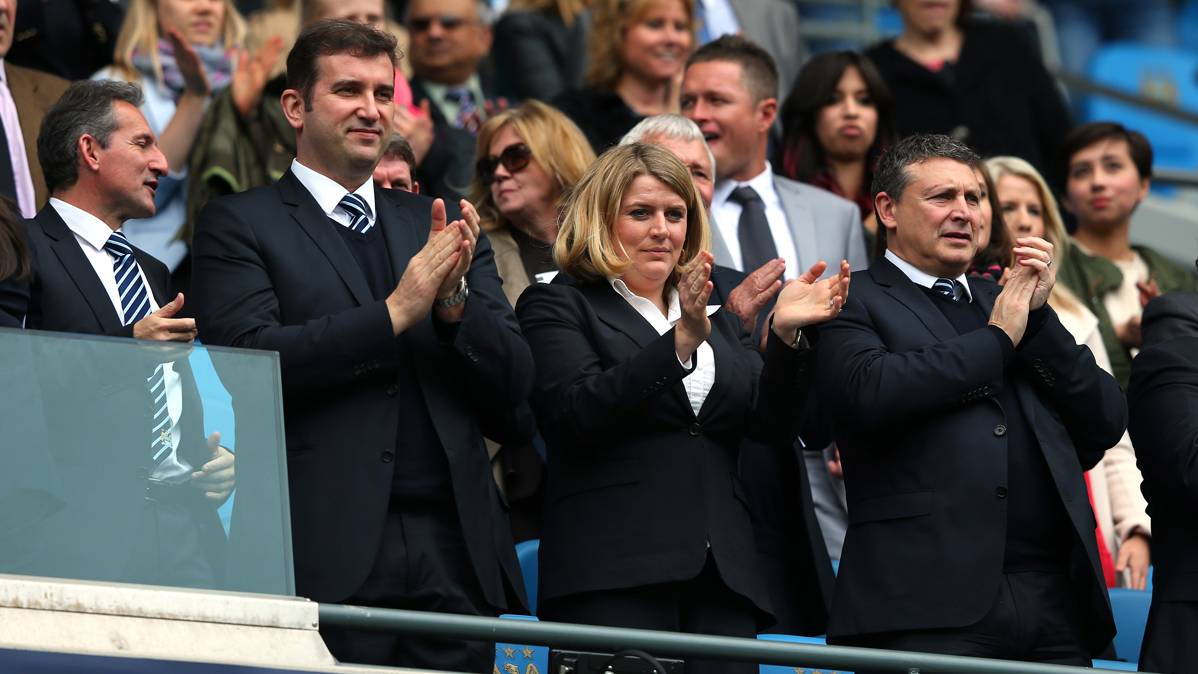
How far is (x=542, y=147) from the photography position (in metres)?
6.70

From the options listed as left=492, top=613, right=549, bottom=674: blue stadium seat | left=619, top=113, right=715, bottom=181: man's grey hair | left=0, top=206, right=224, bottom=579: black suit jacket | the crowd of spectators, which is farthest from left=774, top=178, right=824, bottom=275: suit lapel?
left=0, top=206, right=224, bottom=579: black suit jacket

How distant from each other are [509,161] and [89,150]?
5.19 ft

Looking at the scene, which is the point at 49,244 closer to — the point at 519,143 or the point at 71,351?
the point at 71,351

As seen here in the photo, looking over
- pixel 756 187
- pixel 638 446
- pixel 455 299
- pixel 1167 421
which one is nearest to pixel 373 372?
pixel 455 299

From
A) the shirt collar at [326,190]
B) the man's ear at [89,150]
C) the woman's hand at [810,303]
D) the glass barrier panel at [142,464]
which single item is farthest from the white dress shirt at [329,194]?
the woman's hand at [810,303]

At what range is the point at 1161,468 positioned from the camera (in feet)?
16.9

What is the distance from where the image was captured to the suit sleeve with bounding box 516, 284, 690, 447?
199 inches

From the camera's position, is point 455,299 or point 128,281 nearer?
point 455,299

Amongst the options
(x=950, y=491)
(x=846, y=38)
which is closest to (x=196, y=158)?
(x=950, y=491)

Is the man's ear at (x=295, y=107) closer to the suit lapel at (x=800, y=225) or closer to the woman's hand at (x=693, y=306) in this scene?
the woman's hand at (x=693, y=306)

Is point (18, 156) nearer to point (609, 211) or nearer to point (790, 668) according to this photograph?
point (609, 211)

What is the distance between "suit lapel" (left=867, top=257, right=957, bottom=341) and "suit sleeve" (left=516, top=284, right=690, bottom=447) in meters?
0.71

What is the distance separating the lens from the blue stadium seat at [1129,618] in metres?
6.02

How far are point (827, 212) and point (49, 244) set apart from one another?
3.01 m
